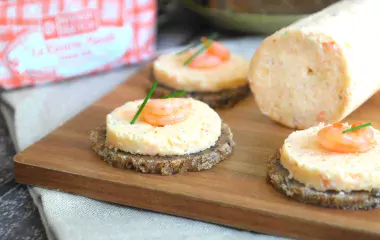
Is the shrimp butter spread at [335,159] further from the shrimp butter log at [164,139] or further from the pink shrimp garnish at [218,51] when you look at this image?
the pink shrimp garnish at [218,51]

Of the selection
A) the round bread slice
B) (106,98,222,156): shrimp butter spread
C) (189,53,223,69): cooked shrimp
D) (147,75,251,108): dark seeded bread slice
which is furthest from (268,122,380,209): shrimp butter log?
(189,53,223,69): cooked shrimp

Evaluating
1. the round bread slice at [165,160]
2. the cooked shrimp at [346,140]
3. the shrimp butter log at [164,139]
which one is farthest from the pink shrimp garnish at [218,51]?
the cooked shrimp at [346,140]

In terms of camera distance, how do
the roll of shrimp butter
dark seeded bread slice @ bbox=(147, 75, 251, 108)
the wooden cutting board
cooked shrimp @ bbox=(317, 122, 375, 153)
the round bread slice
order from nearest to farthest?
1. the wooden cutting board
2. cooked shrimp @ bbox=(317, 122, 375, 153)
3. the round bread slice
4. the roll of shrimp butter
5. dark seeded bread slice @ bbox=(147, 75, 251, 108)

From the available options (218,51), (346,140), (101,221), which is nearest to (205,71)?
(218,51)

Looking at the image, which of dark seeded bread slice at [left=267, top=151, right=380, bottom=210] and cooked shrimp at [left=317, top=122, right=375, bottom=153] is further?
cooked shrimp at [left=317, top=122, right=375, bottom=153]

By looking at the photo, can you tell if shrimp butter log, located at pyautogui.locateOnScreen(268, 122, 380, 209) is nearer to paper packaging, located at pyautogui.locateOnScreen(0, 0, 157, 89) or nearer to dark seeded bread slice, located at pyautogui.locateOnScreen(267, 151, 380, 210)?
dark seeded bread slice, located at pyautogui.locateOnScreen(267, 151, 380, 210)

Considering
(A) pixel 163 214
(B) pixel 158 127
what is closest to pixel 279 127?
(B) pixel 158 127

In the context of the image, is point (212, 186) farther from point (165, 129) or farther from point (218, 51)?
point (218, 51)

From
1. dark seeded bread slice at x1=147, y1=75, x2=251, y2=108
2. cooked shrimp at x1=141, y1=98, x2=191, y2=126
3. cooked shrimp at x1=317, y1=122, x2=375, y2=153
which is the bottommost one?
dark seeded bread slice at x1=147, y1=75, x2=251, y2=108
